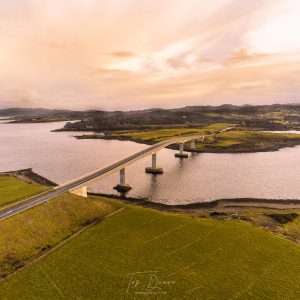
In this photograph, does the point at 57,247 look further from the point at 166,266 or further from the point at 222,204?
the point at 222,204

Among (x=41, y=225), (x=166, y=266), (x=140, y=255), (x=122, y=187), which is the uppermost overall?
(x=41, y=225)

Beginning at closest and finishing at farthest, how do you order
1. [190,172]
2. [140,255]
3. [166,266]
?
[166,266] → [140,255] → [190,172]

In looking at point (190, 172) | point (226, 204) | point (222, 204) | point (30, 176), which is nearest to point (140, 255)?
point (222, 204)

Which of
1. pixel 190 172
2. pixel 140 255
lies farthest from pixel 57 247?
pixel 190 172

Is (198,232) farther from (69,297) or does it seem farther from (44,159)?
(44,159)

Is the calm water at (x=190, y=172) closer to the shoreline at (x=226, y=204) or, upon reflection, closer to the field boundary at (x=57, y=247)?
the shoreline at (x=226, y=204)

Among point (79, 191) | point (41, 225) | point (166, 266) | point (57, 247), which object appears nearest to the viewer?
point (166, 266)

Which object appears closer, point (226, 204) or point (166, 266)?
point (166, 266)

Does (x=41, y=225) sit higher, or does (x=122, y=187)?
(x=41, y=225)
